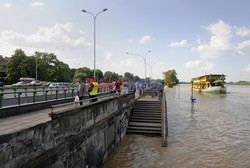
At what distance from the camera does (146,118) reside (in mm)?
16859

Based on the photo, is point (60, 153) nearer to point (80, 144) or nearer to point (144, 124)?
point (80, 144)

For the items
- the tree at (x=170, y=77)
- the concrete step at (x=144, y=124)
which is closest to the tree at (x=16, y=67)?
the concrete step at (x=144, y=124)

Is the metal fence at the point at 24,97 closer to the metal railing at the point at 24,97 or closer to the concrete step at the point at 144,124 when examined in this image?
the metal railing at the point at 24,97

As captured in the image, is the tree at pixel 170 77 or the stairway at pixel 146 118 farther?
the tree at pixel 170 77

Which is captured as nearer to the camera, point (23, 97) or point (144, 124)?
point (23, 97)

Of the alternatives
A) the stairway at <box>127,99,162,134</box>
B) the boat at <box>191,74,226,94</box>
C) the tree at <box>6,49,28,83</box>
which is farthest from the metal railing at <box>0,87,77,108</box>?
the boat at <box>191,74,226,94</box>

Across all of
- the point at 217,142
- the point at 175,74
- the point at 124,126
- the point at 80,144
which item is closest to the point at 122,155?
the point at 124,126

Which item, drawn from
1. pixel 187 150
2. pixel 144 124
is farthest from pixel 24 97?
pixel 187 150

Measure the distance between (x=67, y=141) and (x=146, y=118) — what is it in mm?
11030

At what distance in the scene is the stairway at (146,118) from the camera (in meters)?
15.3

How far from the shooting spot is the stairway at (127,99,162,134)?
1534 cm

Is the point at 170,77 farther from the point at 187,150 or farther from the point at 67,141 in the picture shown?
the point at 67,141

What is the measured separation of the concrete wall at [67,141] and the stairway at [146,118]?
3795 millimetres

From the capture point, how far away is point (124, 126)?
585 inches
